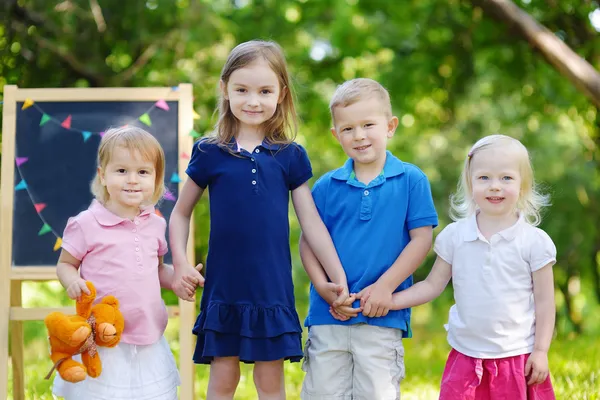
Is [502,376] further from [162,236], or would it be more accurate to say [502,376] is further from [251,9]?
[251,9]

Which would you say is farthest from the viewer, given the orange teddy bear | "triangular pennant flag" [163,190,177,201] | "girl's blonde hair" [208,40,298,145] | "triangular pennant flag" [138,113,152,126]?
"triangular pennant flag" [138,113,152,126]

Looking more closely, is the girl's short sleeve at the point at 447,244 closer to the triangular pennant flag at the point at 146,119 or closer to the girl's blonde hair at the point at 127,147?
the girl's blonde hair at the point at 127,147

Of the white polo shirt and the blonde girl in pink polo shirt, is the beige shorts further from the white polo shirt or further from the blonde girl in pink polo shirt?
the blonde girl in pink polo shirt

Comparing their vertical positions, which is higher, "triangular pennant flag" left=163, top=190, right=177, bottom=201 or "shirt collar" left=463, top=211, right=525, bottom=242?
"triangular pennant flag" left=163, top=190, right=177, bottom=201

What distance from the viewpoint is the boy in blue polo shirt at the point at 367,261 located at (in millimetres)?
2453

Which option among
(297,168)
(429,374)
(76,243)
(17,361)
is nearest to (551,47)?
(429,374)

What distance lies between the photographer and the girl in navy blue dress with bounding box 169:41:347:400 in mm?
2373

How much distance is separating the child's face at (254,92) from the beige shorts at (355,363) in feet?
2.49

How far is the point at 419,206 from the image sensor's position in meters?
2.52

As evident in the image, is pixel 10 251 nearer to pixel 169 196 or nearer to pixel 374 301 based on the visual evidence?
pixel 169 196

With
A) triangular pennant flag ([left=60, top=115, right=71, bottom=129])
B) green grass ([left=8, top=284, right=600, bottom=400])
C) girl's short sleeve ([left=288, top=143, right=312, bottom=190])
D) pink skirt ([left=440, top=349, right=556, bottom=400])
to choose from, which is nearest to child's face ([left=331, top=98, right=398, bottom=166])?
girl's short sleeve ([left=288, top=143, right=312, bottom=190])

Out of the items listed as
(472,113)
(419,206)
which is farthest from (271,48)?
(472,113)

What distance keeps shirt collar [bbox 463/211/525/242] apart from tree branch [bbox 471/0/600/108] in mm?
2528

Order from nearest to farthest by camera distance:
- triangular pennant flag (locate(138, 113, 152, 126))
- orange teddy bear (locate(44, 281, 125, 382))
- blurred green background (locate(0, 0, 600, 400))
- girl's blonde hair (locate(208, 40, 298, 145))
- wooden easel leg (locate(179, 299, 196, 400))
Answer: orange teddy bear (locate(44, 281, 125, 382)), girl's blonde hair (locate(208, 40, 298, 145)), wooden easel leg (locate(179, 299, 196, 400)), triangular pennant flag (locate(138, 113, 152, 126)), blurred green background (locate(0, 0, 600, 400))
